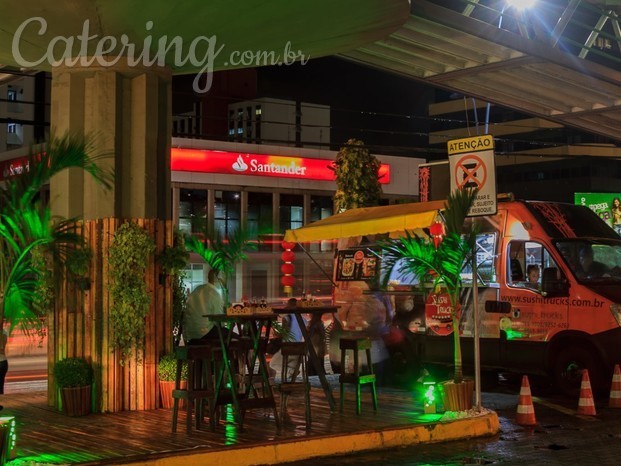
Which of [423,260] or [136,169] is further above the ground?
[136,169]

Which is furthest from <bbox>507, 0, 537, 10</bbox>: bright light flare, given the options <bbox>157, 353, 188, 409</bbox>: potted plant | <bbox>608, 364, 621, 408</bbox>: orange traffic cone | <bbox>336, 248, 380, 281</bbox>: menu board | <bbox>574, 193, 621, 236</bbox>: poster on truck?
<bbox>574, 193, 621, 236</bbox>: poster on truck

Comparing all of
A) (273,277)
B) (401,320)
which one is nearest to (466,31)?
(401,320)

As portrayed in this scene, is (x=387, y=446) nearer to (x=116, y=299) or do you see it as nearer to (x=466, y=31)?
(x=116, y=299)

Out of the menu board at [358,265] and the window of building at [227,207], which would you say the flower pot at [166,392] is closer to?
the menu board at [358,265]

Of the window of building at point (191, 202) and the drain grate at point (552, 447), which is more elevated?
the window of building at point (191, 202)

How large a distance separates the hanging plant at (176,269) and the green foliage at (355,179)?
9.76 metres

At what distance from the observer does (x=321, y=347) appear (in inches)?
609

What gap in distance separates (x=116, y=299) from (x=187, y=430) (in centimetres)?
231

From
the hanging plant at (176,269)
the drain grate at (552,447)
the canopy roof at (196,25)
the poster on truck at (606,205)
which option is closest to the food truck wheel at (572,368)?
the drain grate at (552,447)

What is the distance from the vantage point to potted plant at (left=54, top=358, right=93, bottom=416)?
11.4 meters

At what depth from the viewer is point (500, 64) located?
1814 centimetres

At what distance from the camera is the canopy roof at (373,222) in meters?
15.6

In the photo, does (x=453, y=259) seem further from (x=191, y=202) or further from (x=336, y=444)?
(x=191, y=202)

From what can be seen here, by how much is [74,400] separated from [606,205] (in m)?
41.8
